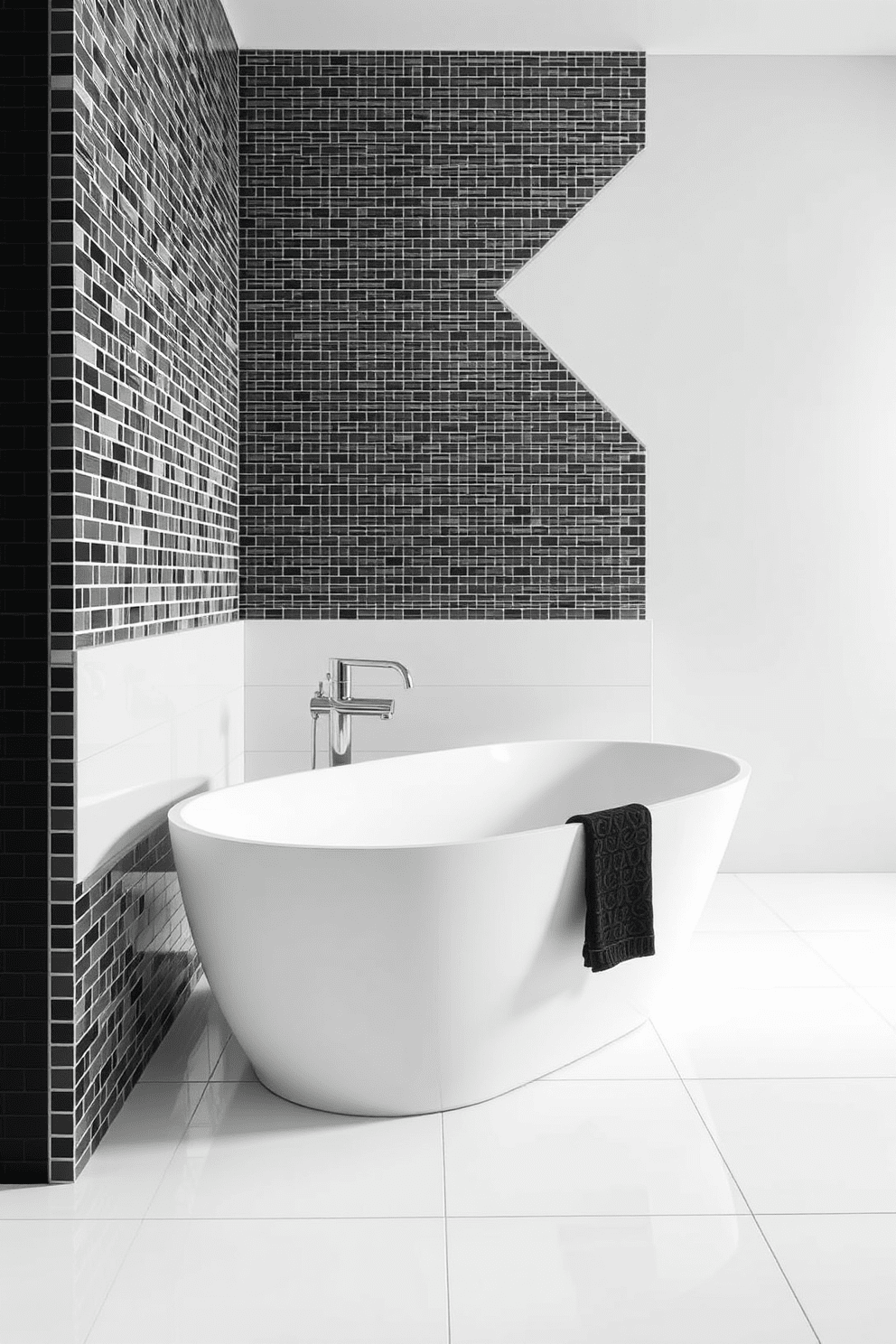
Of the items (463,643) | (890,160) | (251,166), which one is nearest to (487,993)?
(463,643)

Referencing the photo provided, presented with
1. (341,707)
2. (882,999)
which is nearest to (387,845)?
(341,707)

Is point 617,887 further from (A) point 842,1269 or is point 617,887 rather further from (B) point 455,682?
(B) point 455,682

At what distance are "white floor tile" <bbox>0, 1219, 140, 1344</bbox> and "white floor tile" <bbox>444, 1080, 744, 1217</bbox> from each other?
635mm

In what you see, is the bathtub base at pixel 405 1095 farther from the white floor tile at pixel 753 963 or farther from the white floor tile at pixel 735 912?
the white floor tile at pixel 735 912

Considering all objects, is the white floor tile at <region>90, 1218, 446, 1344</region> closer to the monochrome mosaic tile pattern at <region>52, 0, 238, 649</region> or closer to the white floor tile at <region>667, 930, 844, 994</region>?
the monochrome mosaic tile pattern at <region>52, 0, 238, 649</region>

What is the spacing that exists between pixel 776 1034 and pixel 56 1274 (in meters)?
1.93

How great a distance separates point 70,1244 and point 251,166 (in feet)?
12.3

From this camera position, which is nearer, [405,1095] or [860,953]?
[405,1095]

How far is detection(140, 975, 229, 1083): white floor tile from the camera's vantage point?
302 cm

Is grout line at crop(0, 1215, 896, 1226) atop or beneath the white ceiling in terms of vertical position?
beneath

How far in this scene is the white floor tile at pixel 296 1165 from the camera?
93.7 inches

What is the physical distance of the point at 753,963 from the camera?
12.9 ft

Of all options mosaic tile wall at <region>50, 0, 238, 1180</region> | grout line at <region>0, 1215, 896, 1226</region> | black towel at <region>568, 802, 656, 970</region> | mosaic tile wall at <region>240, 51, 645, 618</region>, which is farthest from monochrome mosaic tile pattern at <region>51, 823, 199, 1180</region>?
mosaic tile wall at <region>240, 51, 645, 618</region>

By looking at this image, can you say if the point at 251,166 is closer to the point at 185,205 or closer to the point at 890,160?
the point at 185,205
